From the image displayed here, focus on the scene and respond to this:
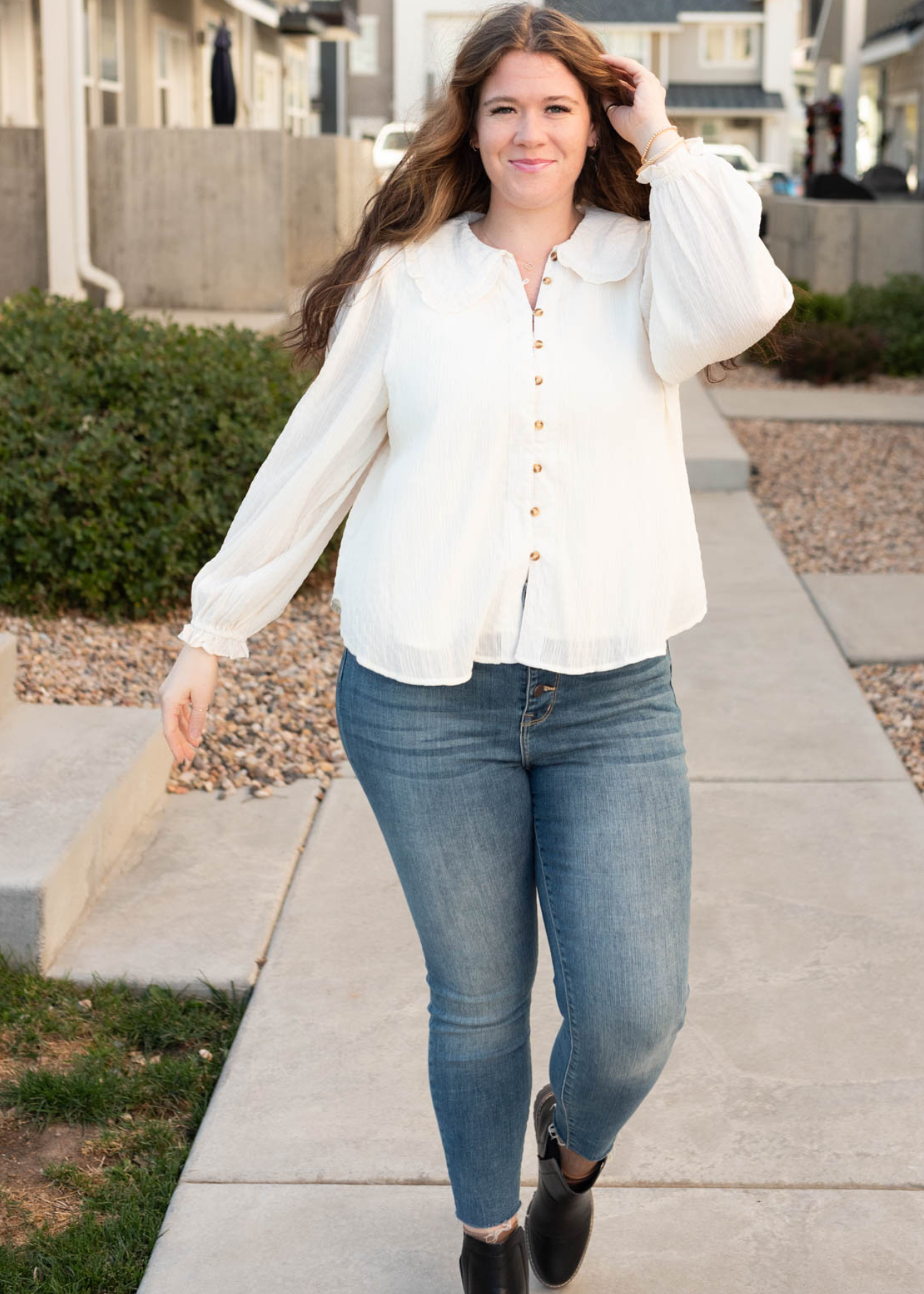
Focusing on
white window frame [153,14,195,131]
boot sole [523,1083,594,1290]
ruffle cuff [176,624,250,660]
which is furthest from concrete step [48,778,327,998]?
white window frame [153,14,195,131]

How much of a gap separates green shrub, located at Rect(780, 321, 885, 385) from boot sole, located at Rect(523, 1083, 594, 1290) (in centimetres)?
1034

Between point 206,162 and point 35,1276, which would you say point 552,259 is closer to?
point 35,1276

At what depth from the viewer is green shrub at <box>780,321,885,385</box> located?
1237cm

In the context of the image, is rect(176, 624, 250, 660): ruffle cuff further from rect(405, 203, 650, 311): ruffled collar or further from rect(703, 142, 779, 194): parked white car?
rect(703, 142, 779, 194): parked white car

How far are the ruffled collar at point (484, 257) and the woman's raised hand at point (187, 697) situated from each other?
0.64m

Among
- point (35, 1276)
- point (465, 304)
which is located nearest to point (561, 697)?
point (465, 304)

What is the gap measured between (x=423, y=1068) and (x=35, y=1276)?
2.87ft

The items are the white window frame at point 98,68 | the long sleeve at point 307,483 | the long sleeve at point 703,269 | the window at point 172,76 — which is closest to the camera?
the long sleeve at point 703,269

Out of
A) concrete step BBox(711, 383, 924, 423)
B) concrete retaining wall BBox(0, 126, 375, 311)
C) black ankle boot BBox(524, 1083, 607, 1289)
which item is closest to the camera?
black ankle boot BBox(524, 1083, 607, 1289)

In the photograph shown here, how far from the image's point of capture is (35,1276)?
2518 millimetres

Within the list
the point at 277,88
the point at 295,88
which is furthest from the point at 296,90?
the point at 277,88

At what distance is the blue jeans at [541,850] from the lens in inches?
83.5

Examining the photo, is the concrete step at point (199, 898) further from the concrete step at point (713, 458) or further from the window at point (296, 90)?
the window at point (296, 90)

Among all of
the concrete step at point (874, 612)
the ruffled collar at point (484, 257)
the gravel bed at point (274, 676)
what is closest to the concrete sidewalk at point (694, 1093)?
the gravel bed at point (274, 676)
